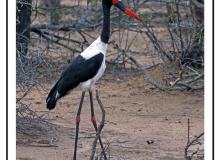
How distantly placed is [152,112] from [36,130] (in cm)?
186

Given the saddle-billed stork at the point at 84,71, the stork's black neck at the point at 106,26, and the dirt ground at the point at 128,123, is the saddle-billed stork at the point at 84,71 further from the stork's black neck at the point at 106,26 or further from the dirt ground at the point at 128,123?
the dirt ground at the point at 128,123

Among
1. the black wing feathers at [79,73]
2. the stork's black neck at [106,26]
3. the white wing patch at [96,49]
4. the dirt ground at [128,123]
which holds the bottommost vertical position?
the dirt ground at [128,123]

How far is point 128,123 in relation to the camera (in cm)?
683

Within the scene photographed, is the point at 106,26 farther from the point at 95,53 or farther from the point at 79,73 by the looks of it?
the point at 79,73

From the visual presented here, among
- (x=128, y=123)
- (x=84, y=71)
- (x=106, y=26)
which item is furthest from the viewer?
(x=128, y=123)

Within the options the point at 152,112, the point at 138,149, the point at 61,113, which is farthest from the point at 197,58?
the point at 138,149

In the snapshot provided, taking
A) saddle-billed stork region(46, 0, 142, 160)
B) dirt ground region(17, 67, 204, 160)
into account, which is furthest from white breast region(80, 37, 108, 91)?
dirt ground region(17, 67, 204, 160)

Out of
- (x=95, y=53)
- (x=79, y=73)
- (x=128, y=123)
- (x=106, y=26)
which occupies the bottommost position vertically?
(x=128, y=123)

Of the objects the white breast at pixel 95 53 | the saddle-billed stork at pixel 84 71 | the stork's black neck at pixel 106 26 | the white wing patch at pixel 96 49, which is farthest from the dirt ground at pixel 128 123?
the stork's black neck at pixel 106 26

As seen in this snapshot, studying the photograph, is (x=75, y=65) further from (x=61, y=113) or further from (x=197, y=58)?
(x=197, y=58)

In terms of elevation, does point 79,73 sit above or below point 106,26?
below

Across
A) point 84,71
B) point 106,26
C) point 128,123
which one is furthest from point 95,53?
point 128,123

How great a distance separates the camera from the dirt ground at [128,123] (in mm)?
5648

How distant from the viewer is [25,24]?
8648 mm
